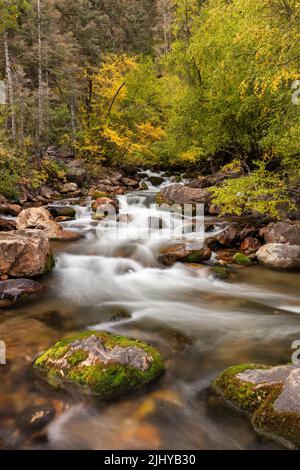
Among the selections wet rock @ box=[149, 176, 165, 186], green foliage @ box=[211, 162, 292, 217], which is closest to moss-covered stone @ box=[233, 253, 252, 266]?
green foliage @ box=[211, 162, 292, 217]

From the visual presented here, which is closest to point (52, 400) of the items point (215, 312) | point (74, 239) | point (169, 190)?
point (215, 312)

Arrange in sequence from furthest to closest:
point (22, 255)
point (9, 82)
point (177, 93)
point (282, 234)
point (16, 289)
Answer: point (177, 93) → point (9, 82) → point (282, 234) → point (22, 255) → point (16, 289)

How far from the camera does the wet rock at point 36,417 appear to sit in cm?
326

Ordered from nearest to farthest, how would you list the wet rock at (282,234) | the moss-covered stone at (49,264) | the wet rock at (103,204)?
1. the moss-covered stone at (49,264)
2. the wet rock at (282,234)
3. the wet rock at (103,204)

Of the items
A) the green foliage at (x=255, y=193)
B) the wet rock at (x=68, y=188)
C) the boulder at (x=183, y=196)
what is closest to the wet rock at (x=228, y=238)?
the green foliage at (x=255, y=193)

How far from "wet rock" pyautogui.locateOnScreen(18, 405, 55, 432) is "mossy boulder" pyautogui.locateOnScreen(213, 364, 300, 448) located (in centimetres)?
195

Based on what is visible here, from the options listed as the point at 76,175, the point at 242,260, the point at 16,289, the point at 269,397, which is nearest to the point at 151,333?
the point at 269,397

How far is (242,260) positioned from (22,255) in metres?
5.67

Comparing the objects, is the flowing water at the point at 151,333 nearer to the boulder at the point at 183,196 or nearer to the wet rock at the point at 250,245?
the wet rock at the point at 250,245

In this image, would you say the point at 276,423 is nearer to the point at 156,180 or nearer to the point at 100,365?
the point at 100,365

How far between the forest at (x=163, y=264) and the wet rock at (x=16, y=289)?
4 centimetres

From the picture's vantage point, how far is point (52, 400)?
11.8 feet

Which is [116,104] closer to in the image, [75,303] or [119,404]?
[75,303]

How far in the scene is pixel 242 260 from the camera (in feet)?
28.4
